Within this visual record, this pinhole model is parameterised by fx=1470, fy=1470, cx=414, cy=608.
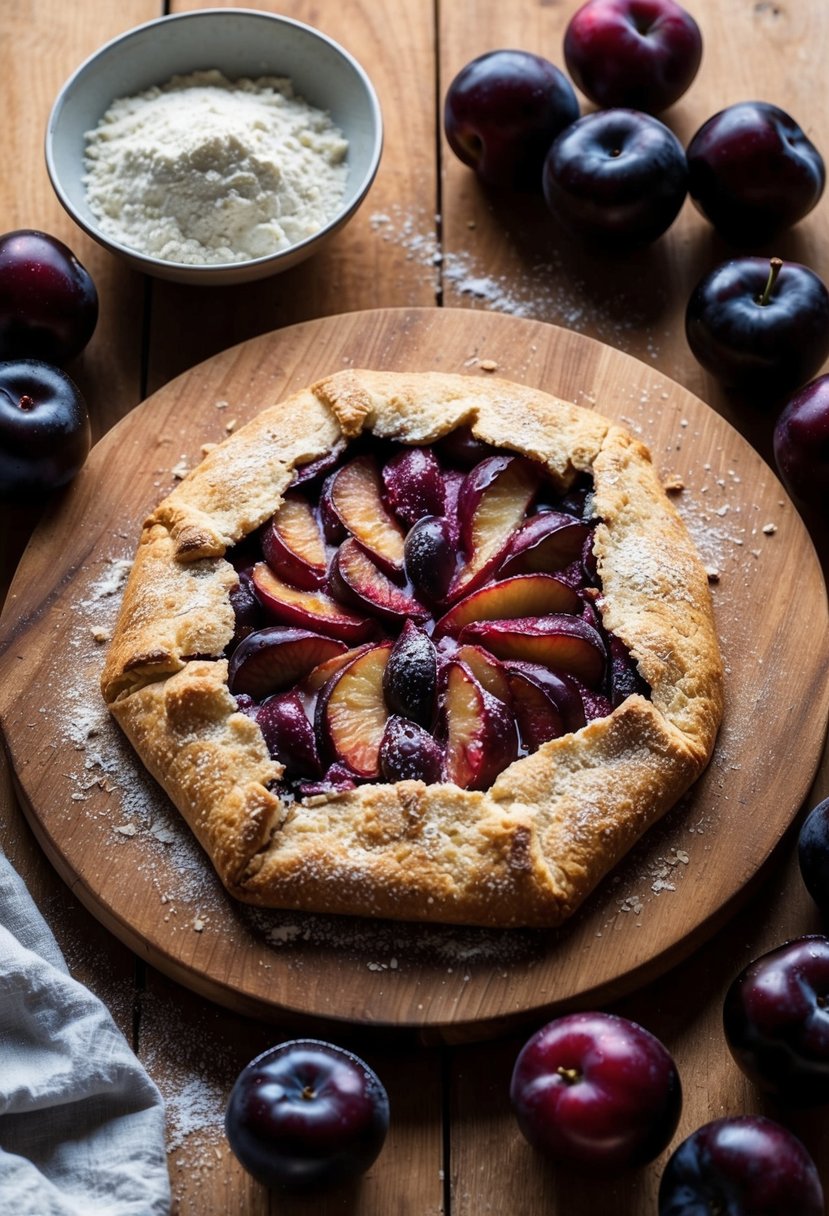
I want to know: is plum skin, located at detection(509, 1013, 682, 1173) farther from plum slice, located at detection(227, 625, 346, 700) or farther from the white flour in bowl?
the white flour in bowl

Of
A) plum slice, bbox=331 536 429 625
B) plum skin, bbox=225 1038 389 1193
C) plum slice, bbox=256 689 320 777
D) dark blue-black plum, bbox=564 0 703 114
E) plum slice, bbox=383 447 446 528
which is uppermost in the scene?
dark blue-black plum, bbox=564 0 703 114

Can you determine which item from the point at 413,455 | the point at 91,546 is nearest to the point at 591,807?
the point at 413,455

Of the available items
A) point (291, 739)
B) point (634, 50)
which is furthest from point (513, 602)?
point (634, 50)

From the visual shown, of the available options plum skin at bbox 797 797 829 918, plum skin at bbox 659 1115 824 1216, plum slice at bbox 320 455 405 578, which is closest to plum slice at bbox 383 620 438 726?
plum slice at bbox 320 455 405 578

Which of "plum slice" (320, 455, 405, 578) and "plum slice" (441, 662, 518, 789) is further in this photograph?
"plum slice" (320, 455, 405, 578)

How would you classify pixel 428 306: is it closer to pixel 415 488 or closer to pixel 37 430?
pixel 415 488

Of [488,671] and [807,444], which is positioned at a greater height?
[807,444]

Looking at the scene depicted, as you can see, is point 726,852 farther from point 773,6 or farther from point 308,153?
point 773,6
